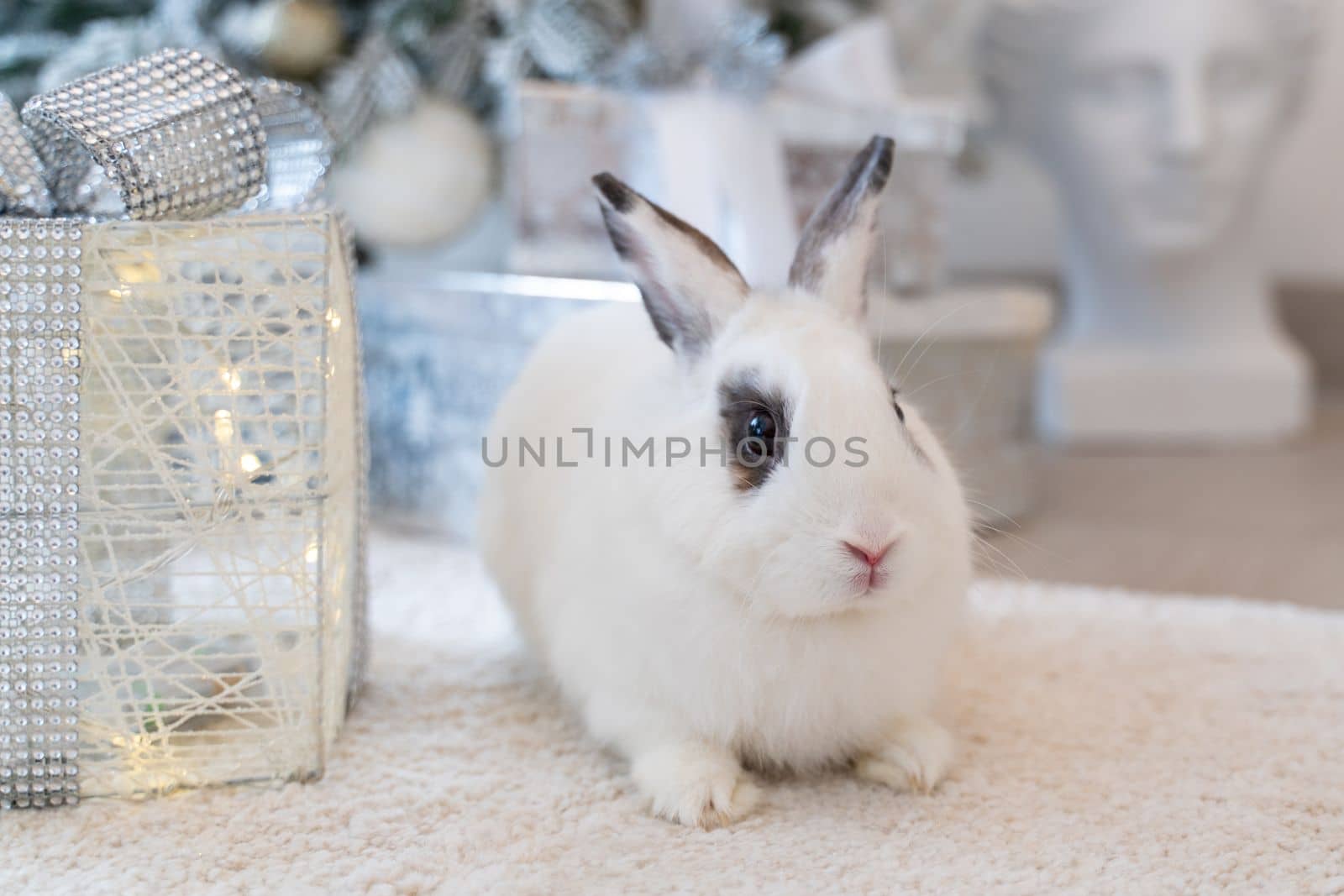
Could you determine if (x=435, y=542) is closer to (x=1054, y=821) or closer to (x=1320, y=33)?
(x=1054, y=821)

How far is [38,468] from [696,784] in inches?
19.0

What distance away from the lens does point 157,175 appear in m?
0.86

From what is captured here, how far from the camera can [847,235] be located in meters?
0.93

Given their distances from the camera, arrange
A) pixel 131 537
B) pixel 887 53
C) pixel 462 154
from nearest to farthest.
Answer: pixel 131 537 < pixel 887 53 < pixel 462 154

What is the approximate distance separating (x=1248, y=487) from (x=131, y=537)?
1655 millimetres

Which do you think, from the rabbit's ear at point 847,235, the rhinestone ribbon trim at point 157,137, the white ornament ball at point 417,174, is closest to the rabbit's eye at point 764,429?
the rabbit's ear at point 847,235

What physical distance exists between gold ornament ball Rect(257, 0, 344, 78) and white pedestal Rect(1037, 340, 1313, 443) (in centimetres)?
135

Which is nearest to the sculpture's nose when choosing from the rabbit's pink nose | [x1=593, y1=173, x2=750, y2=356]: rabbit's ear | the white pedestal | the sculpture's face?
the sculpture's face

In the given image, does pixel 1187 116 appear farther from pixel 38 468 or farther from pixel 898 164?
pixel 38 468

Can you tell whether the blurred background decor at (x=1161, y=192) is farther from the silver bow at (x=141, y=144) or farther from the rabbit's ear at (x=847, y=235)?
the silver bow at (x=141, y=144)

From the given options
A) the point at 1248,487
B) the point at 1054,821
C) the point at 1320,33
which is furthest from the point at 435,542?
the point at 1320,33

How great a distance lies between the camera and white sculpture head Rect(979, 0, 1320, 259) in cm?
202

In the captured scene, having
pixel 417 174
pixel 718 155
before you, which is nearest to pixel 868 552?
pixel 718 155

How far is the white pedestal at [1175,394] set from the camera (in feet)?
7.54
